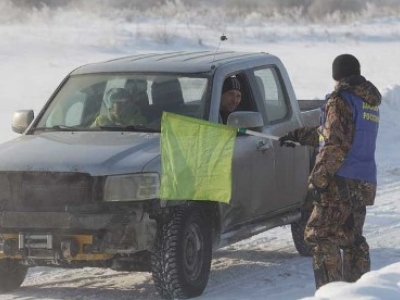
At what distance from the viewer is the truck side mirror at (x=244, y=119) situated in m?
8.85

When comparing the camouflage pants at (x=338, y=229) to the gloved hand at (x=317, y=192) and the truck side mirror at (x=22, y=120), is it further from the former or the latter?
the truck side mirror at (x=22, y=120)

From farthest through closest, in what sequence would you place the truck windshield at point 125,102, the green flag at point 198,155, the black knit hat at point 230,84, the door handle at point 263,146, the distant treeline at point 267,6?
the distant treeline at point 267,6
the black knit hat at point 230,84
the door handle at point 263,146
the truck windshield at point 125,102
the green flag at point 198,155

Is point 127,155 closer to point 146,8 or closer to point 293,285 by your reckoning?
point 293,285

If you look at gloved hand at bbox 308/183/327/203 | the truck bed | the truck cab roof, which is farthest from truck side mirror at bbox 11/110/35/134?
gloved hand at bbox 308/183/327/203

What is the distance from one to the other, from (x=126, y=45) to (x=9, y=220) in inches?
1118

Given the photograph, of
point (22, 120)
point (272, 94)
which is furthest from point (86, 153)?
point (272, 94)

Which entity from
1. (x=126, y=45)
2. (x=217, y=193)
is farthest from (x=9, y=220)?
(x=126, y=45)

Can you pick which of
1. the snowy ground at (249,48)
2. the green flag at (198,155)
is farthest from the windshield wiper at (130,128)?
the snowy ground at (249,48)

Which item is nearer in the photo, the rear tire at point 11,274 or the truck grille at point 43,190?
the truck grille at point 43,190

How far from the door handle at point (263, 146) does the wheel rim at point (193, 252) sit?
112 cm

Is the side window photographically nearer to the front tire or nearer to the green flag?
the green flag

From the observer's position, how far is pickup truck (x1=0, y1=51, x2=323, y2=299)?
8.05 m

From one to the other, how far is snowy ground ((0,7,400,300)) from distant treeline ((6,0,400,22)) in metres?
4.35

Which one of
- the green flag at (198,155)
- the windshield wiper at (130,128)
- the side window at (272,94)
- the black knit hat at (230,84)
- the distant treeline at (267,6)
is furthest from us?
the distant treeline at (267,6)
